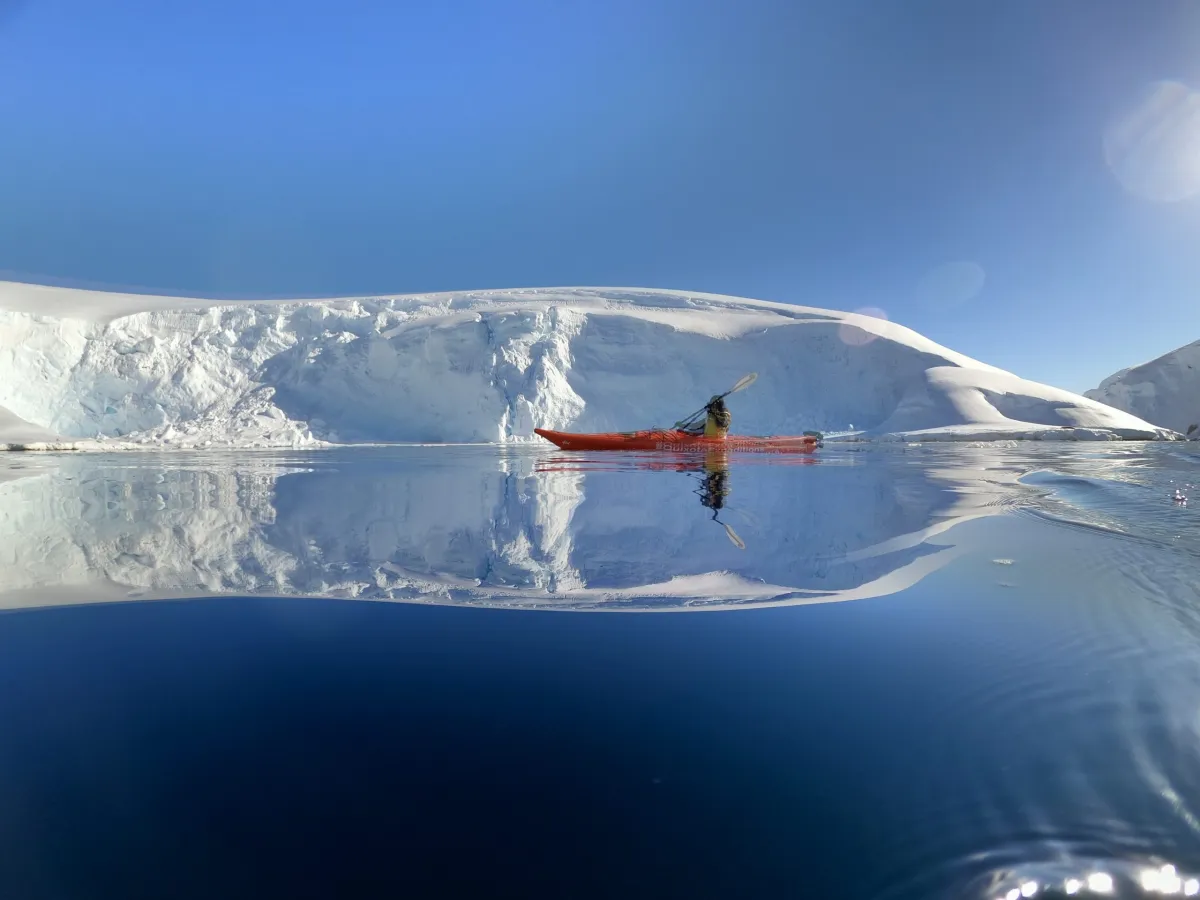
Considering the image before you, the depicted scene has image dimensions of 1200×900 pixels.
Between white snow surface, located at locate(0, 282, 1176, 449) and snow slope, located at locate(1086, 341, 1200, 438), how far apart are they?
2282 cm

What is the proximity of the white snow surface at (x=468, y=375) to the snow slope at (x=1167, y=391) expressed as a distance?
22816 mm

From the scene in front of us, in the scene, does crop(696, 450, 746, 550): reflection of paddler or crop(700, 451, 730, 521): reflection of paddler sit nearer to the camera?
crop(696, 450, 746, 550): reflection of paddler

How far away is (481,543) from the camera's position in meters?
4.96

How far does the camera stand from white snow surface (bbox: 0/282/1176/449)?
1355 inches

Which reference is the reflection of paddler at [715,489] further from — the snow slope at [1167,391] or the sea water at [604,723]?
the snow slope at [1167,391]

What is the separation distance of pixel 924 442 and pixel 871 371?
7.25 m

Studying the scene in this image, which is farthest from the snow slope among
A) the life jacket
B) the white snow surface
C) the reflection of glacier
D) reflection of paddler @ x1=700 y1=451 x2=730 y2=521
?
the reflection of glacier

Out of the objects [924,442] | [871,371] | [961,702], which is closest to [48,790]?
[961,702]

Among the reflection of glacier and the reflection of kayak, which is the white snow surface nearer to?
the reflection of kayak

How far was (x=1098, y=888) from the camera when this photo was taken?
3.87 feet

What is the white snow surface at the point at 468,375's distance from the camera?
113ft

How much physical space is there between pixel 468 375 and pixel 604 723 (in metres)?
37.9

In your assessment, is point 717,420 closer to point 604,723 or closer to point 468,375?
point 468,375

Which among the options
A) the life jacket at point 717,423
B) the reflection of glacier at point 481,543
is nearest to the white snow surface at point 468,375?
the life jacket at point 717,423
